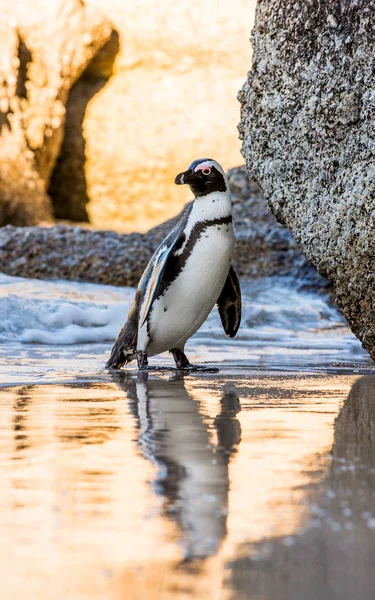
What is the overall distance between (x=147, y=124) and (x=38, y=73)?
6.36ft

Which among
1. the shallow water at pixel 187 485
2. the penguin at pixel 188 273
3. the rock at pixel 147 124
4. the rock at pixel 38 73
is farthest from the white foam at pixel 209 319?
the rock at pixel 147 124

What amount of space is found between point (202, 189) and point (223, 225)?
20cm

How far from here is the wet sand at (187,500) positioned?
1406mm

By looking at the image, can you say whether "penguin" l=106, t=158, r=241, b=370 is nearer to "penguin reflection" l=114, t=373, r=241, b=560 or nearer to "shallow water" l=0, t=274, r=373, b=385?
"shallow water" l=0, t=274, r=373, b=385

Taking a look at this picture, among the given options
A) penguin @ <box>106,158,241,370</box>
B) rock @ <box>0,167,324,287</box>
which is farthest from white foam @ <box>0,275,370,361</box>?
penguin @ <box>106,158,241,370</box>

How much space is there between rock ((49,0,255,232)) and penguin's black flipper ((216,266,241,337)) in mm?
11301

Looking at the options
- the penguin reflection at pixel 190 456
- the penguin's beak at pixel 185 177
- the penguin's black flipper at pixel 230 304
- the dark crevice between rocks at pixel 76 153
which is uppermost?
the penguin's beak at pixel 185 177

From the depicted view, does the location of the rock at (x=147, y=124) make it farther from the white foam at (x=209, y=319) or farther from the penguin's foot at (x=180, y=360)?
the penguin's foot at (x=180, y=360)

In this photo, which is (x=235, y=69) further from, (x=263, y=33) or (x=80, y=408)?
(x=80, y=408)

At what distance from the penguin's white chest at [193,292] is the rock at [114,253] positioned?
543 centimetres

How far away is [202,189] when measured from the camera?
465 centimetres

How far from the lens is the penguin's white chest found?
4.60 metres

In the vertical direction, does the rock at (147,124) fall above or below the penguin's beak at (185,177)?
below

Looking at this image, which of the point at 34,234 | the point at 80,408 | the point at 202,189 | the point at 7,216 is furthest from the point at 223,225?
the point at 7,216
